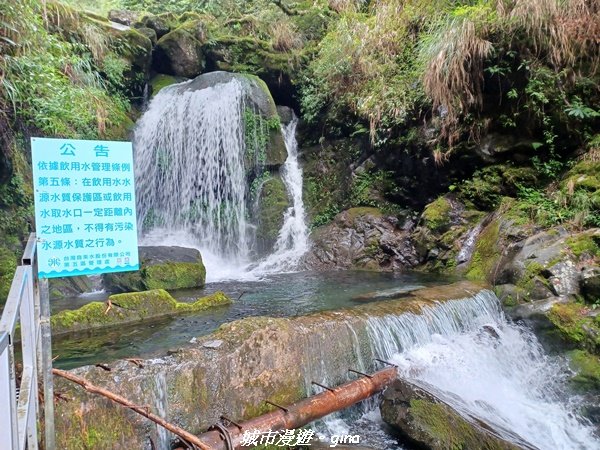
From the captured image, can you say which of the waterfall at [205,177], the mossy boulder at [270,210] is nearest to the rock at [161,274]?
the waterfall at [205,177]

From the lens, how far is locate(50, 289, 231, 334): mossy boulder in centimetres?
471

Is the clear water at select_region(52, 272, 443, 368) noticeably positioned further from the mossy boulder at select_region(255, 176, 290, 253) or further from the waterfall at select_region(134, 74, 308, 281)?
the waterfall at select_region(134, 74, 308, 281)

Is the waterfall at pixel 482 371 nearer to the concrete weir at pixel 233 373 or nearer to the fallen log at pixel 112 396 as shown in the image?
the concrete weir at pixel 233 373

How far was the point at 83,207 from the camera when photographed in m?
2.33

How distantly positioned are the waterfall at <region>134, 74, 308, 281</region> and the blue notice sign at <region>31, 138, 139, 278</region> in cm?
810

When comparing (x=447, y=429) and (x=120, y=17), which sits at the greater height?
(x=120, y=17)

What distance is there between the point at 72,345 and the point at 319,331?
2423 millimetres

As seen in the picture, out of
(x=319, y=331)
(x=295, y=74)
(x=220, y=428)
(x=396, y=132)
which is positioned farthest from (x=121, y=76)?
(x=220, y=428)

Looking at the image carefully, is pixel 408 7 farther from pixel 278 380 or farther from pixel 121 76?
pixel 278 380

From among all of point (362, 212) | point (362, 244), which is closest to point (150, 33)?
point (362, 212)

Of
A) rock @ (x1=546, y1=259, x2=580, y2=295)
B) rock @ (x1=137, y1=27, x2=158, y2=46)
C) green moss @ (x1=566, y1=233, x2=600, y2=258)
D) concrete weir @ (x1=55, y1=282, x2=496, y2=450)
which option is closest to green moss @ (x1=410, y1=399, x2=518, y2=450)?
concrete weir @ (x1=55, y1=282, x2=496, y2=450)

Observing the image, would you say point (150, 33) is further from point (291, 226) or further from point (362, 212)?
point (362, 212)

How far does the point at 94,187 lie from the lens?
238 cm

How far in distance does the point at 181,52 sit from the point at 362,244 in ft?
27.1
